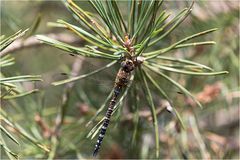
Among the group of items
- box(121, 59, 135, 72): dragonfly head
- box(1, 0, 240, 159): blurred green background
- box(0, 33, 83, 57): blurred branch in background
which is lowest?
box(1, 0, 240, 159): blurred green background

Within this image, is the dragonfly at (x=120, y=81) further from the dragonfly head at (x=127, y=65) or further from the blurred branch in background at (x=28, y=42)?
the blurred branch in background at (x=28, y=42)

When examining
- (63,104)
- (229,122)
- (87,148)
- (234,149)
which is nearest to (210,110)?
(234,149)

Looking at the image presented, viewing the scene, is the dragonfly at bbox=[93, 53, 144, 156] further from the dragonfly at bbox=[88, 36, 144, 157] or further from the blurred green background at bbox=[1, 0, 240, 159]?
the blurred green background at bbox=[1, 0, 240, 159]

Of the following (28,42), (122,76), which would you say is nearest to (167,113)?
(28,42)

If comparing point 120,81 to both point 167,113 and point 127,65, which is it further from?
point 167,113

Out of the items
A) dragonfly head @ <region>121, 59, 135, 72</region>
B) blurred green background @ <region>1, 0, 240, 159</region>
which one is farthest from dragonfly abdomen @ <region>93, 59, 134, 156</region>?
blurred green background @ <region>1, 0, 240, 159</region>

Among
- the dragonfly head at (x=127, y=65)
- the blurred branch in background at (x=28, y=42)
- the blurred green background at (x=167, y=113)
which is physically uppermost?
the blurred branch in background at (x=28, y=42)

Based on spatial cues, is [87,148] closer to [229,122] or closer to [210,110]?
[210,110]

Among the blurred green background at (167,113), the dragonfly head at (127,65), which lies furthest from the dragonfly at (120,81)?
the blurred green background at (167,113)

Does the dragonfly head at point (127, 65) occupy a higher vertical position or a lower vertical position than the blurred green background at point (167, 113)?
higher

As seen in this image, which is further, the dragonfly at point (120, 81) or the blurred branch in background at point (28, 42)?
the blurred branch in background at point (28, 42)

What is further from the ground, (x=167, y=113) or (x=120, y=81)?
(x=120, y=81)
